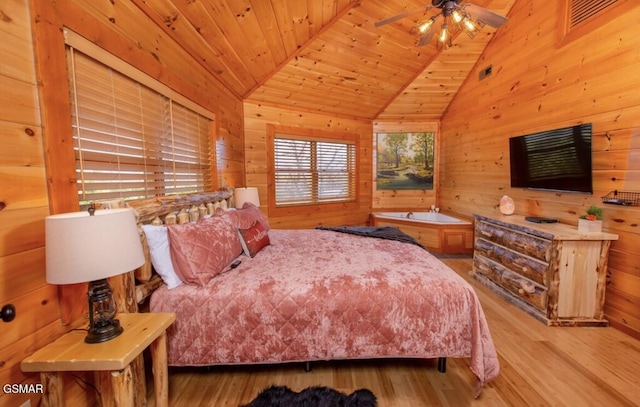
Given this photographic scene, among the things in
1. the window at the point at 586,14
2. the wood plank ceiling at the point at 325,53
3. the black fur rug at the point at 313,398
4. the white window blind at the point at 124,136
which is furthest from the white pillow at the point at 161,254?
the window at the point at 586,14

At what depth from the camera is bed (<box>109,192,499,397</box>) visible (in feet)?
5.23

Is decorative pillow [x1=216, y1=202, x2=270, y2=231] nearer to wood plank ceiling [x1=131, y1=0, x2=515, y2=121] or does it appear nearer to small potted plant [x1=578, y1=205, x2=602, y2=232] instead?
wood plank ceiling [x1=131, y1=0, x2=515, y2=121]

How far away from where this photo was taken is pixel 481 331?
63.7 inches

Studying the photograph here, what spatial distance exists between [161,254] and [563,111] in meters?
3.99

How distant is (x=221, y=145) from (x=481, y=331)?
3136 mm

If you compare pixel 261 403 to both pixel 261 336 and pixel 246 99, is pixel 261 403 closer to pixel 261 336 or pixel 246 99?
pixel 261 336

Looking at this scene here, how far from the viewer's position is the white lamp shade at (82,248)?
3.19 ft

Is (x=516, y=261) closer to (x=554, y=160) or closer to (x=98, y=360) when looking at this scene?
(x=554, y=160)

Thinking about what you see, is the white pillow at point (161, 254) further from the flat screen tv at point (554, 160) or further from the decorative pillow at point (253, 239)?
the flat screen tv at point (554, 160)

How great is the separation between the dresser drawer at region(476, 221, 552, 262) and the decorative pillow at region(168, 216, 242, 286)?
2.76 m

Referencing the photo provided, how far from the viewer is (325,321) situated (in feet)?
5.31

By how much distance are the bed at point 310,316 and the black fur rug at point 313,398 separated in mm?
179

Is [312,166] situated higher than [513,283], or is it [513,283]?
[312,166]

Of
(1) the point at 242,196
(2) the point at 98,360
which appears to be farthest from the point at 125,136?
(1) the point at 242,196
